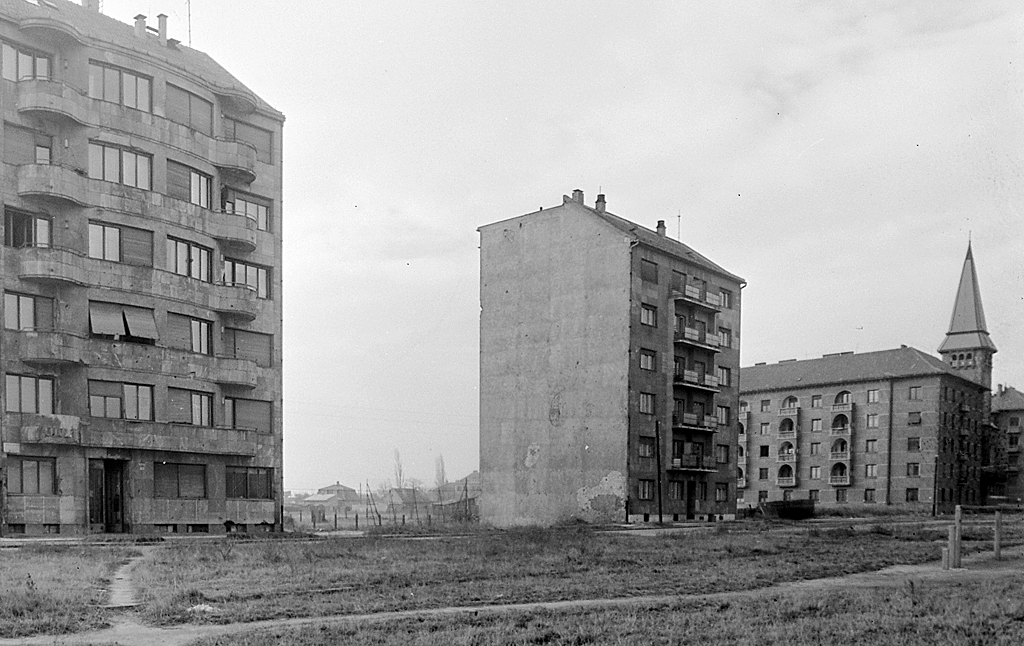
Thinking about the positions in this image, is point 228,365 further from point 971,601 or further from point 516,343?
point 971,601

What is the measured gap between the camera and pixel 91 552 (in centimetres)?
2681

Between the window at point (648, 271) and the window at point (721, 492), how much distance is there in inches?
683

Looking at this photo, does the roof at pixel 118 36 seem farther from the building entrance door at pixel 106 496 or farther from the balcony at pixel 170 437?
the building entrance door at pixel 106 496

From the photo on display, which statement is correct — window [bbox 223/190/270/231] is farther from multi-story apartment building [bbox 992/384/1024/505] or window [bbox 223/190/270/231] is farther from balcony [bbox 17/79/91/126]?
multi-story apartment building [bbox 992/384/1024/505]

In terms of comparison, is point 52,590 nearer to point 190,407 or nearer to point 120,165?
point 190,407

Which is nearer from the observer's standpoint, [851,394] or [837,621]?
[837,621]

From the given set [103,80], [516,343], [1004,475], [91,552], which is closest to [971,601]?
[91,552]

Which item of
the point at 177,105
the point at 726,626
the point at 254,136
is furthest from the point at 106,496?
the point at 726,626

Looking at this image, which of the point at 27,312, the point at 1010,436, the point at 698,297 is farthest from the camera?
the point at 1010,436

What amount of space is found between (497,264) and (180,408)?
1167 inches

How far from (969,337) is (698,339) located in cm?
5654

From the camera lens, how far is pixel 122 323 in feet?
143

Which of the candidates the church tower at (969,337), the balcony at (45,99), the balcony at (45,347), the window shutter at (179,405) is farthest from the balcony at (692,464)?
the church tower at (969,337)

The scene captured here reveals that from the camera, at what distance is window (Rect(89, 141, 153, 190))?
1713 inches
